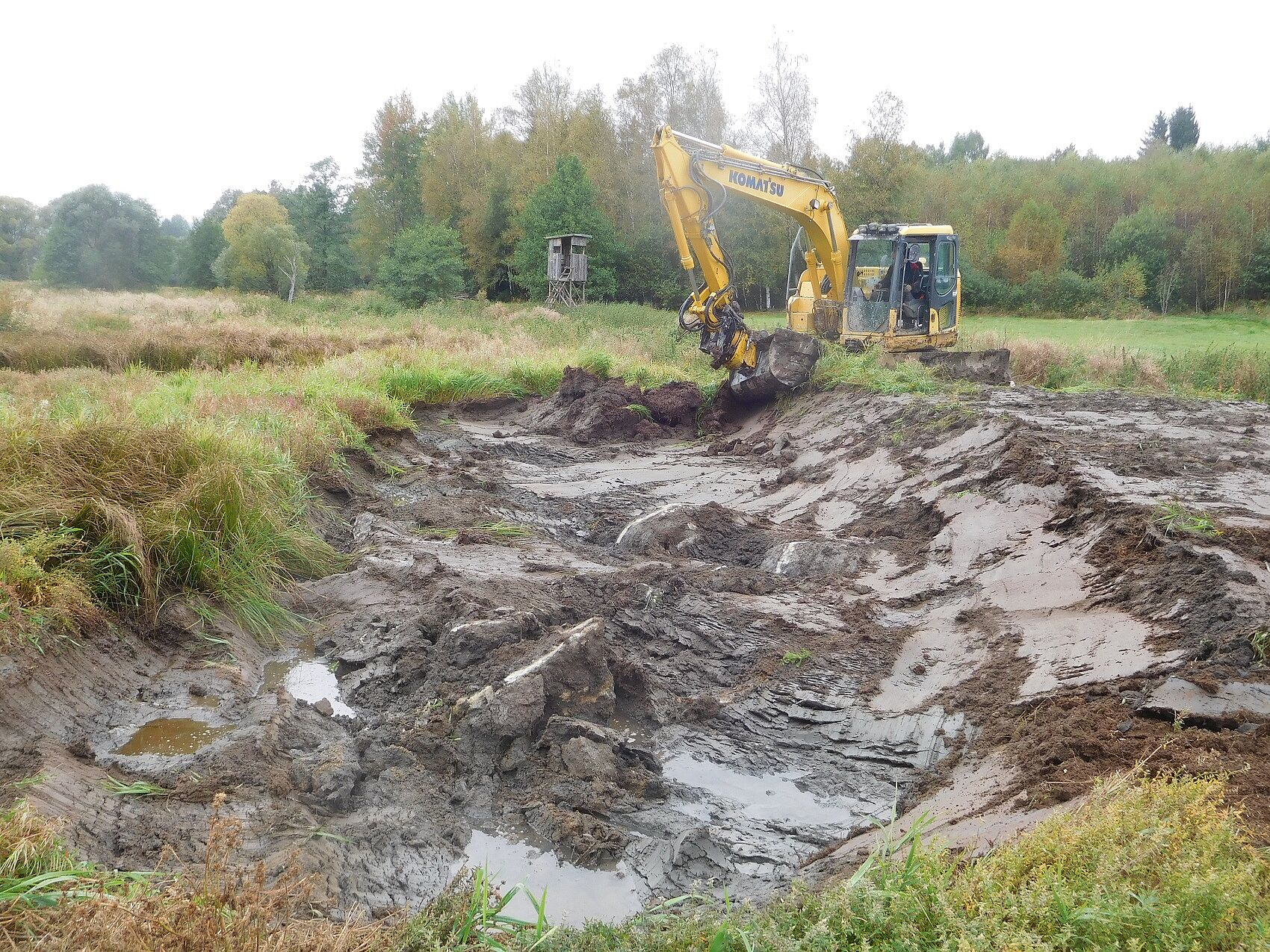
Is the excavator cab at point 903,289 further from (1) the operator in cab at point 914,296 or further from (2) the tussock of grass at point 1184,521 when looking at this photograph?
(2) the tussock of grass at point 1184,521

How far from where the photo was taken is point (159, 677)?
436cm

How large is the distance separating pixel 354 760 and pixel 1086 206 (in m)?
45.1

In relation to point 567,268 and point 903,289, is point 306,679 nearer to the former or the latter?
point 903,289

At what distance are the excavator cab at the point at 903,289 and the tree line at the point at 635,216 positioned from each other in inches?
856

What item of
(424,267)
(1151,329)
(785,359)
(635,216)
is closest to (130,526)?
(785,359)

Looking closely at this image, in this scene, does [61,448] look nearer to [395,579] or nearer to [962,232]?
[395,579]

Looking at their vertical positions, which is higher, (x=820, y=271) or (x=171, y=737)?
(x=820, y=271)

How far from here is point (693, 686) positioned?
480 centimetres

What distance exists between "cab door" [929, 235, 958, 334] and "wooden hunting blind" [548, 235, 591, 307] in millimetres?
25109

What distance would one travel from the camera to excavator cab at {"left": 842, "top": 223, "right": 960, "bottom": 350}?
13344 millimetres

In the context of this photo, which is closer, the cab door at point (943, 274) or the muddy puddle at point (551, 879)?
the muddy puddle at point (551, 879)

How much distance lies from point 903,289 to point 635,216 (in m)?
30.1

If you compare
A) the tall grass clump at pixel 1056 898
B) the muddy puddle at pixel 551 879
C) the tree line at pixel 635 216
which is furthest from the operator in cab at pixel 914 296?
the tree line at pixel 635 216

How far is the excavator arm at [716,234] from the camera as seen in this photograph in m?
12.5
